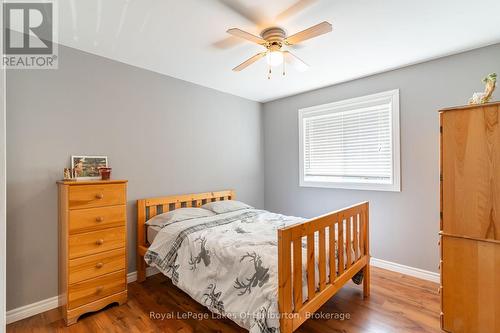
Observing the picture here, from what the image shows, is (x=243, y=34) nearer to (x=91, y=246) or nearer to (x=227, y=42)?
(x=227, y=42)

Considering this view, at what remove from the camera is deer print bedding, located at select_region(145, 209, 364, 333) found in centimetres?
158

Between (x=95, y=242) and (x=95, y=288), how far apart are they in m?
0.41

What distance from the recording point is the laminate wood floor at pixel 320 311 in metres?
1.98

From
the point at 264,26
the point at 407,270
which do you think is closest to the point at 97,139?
the point at 264,26

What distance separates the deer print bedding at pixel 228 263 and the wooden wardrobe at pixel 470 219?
121 centimetres

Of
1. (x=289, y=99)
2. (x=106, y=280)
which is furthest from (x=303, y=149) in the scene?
(x=106, y=280)

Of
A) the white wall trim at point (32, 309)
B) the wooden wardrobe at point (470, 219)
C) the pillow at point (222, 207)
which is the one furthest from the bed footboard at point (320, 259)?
the white wall trim at point (32, 309)

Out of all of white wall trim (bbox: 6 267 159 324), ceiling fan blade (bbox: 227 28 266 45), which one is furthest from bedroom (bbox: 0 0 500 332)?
ceiling fan blade (bbox: 227 28 266 45)

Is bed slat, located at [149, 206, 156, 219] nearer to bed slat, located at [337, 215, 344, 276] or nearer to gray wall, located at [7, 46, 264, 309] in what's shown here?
gray wall, located at [7, 46, 264, 309]

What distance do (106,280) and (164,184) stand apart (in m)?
1.19

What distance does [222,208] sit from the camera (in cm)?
312

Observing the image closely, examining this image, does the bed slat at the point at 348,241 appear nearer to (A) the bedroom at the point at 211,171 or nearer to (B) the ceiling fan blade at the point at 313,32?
(A) the bedroom at the point at 211,171

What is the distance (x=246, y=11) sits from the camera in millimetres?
1875

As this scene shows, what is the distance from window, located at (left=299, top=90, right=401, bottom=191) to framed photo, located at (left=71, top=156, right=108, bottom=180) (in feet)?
8.96
